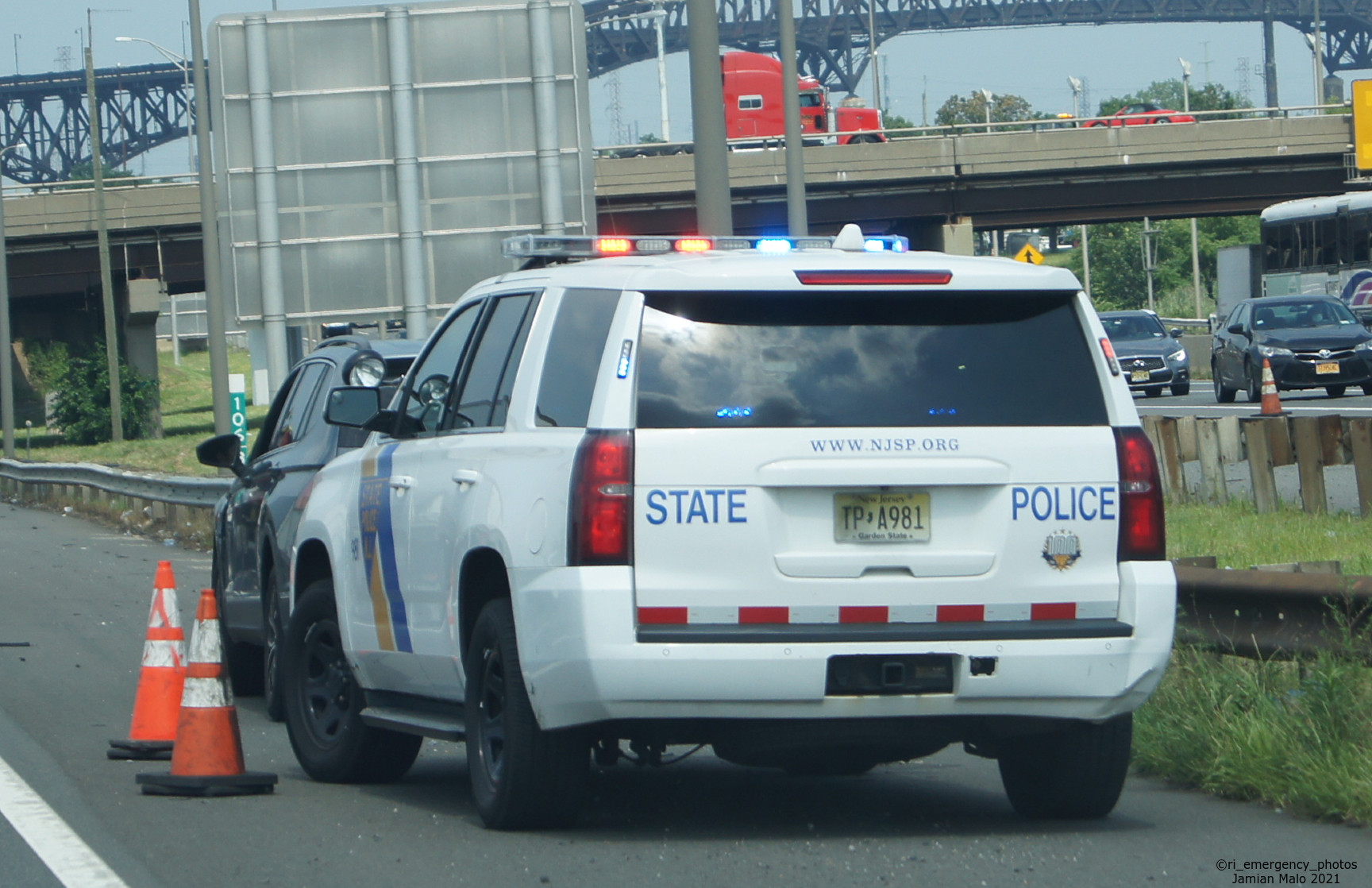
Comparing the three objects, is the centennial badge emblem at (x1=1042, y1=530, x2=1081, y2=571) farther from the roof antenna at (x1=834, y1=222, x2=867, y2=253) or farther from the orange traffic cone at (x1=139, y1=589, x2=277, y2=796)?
the orange traffic cone at (x1=139, y1=589, x2=277, y2=796)

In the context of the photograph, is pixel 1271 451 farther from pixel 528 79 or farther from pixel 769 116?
pixel 769 116

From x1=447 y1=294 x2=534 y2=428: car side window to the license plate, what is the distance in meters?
1.24

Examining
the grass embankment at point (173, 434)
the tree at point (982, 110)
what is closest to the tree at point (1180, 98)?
the tree at point (982, 110)

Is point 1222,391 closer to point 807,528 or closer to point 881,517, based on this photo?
point 881,517

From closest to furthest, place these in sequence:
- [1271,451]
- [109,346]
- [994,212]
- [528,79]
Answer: [1271,451], [528,79], [109,346], [994,212]

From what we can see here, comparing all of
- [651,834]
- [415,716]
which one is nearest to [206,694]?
[415,716]

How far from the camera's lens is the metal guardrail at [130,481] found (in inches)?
800

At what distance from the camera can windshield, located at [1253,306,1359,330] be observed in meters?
32.1

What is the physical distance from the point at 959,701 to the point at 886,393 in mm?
933

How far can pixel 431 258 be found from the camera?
22.2 meters

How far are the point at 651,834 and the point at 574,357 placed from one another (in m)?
1.54

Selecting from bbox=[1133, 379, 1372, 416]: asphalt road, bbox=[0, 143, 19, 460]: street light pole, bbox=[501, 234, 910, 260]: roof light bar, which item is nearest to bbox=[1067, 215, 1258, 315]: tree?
bbox=[1133, 379, 1372, 416]: asphalt road

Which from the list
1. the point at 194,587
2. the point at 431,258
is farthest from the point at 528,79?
the point at 194,587

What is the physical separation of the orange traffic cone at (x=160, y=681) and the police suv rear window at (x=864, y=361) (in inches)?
126
